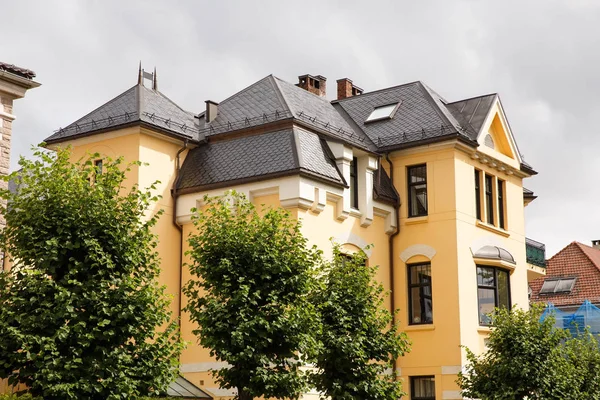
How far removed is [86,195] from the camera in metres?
17.9

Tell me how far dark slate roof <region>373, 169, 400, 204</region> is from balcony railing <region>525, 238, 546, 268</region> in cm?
807

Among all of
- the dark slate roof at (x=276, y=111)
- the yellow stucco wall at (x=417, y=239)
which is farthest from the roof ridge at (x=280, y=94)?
the yellow stucco wall at (x=417, y=239)

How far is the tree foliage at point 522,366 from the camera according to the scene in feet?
80.8

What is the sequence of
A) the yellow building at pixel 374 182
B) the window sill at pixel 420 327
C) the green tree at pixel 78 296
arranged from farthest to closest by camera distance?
the window sill at pixel 420 327
the yellow building at pixel 374 182
the green tree at pixel 78 296

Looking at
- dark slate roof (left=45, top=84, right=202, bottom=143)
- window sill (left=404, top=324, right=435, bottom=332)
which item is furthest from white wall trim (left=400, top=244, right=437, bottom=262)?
dark slate roof (left=45, top=84, right=202, bottom=143)

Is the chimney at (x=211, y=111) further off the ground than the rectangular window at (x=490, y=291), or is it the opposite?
the chimney at (x=211, y=111)

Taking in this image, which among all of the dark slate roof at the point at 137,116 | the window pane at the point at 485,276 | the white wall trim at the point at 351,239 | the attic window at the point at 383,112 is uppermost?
the attic window at the point at 383,112

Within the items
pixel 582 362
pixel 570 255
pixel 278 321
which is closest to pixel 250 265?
pixel 278 321

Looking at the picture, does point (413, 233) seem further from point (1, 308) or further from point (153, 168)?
point (1, 308)

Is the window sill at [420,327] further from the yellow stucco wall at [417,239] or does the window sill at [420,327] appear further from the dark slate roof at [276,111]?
the dark slate roof at [276,111]

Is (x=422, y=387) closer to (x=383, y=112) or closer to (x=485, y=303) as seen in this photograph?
(x=485, y=303)

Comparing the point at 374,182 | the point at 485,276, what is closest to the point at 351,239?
the point at 374,182

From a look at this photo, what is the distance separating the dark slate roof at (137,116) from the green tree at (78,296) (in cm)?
874

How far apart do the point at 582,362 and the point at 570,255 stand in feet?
84.1
